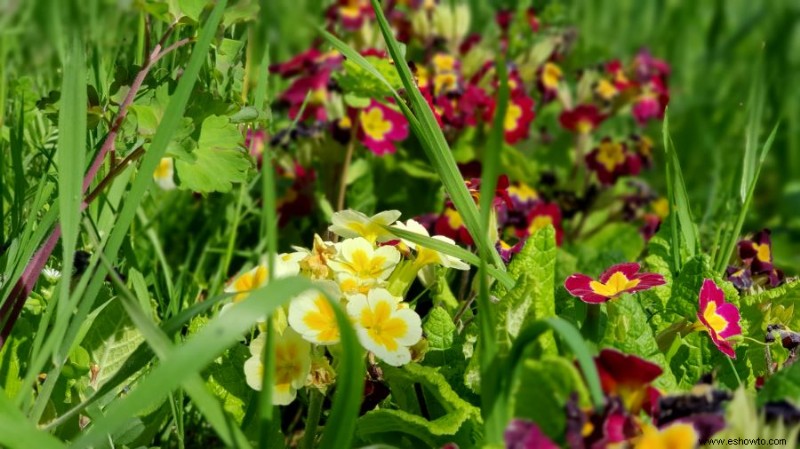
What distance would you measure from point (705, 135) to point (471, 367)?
260 centimetres

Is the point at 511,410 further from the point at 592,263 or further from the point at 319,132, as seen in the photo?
the point at 319,132

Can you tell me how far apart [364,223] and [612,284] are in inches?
12.4

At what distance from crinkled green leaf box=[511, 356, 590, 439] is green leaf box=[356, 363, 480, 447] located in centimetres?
14

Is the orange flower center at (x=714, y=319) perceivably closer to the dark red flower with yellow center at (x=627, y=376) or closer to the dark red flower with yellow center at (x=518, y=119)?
the dark red flower with yellow center at (x=627, y=376)

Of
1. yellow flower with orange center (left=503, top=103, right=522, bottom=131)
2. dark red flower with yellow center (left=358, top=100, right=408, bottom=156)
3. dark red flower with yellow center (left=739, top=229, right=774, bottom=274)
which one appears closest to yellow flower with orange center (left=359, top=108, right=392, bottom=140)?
dark red flower with yellow center (left=358, top=100, right=408, bottom=156)

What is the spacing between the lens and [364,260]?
1.09 m

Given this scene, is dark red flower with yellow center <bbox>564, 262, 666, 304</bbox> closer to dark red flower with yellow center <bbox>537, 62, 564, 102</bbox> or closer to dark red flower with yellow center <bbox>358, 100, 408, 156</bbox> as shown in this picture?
dark red flower with yellow center <bbox>358, 100, 408, 156</bbox>

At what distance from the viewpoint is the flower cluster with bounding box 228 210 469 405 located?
3.20 ft

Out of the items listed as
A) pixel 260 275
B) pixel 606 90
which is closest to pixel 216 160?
pixel 260 275

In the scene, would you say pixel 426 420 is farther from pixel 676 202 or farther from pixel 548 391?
pixel 676 202

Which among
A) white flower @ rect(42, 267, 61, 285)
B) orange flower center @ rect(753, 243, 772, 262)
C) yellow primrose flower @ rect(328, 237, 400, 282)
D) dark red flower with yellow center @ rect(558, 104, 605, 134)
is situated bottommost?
dark red flower with yellow center @ rect(558, 104, 605, 134)

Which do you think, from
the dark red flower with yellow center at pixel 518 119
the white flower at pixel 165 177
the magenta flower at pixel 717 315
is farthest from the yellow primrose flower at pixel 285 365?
the dark red flower with yellow center at pixel 518 119

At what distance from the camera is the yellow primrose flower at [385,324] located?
978 mm

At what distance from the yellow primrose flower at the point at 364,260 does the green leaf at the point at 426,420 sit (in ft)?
0.37
